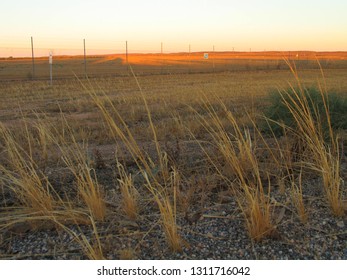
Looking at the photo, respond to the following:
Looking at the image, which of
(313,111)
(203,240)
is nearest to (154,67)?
(313,111)

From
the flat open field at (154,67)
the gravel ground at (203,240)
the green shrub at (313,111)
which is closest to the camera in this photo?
the gravel ground at (203,240)

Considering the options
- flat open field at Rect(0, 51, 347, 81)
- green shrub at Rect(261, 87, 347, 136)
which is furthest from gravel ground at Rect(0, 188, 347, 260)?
flat open field at Rect(0, 51, 347, 81)

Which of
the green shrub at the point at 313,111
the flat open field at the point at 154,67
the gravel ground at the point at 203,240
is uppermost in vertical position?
the flat open field at the point at 154,67

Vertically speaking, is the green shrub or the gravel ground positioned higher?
the green shrub

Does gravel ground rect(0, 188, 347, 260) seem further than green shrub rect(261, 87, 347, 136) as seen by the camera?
No

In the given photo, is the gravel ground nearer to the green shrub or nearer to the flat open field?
the green shrub

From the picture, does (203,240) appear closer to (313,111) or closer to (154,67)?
(313,111)

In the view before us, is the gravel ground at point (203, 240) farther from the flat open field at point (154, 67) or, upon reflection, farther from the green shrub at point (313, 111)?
the flat open field at point (154, 67)

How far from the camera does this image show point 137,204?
3355 millimetres

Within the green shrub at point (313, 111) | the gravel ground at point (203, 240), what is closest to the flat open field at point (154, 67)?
the green shrub at point (313, 111)

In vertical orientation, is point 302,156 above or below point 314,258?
above

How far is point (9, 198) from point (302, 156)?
3.18 meters

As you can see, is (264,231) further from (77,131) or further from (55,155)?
(77,131)

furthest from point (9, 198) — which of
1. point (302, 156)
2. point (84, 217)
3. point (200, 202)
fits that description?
point (302, 156)
